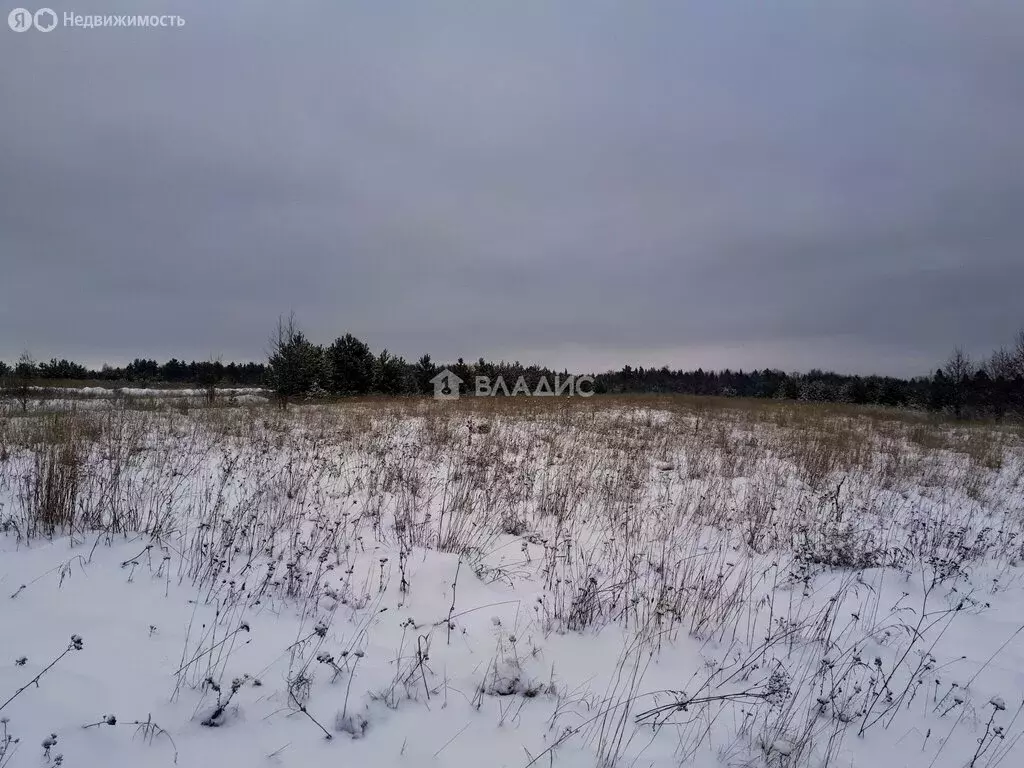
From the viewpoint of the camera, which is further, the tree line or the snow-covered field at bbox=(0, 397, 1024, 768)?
the tree line

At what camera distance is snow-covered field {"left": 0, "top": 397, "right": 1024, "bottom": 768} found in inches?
78.5

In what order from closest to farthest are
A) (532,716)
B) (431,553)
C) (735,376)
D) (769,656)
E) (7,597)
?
(532,716) → (7,597) → (769,656) → (431,553) → (735,376)

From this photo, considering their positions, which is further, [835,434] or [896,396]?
[896,396]

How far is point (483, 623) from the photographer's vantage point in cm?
289

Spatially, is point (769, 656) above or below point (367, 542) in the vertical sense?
below

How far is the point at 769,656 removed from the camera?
2.80m

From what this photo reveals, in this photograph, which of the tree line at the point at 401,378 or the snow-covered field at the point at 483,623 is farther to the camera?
the tree line at the point at 401,378

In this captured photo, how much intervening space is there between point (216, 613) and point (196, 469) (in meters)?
3.53

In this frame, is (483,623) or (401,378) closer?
(483,623)

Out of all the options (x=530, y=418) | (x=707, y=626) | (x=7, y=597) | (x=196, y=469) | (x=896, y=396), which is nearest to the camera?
(x=7, y=597)

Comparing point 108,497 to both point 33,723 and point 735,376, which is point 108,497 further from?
point 735,376

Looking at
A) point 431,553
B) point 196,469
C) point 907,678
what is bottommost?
point 907,678

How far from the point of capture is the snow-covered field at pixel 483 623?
6.54 ft

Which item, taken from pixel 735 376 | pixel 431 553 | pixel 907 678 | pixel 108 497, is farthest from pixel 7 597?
pixel 735 376
